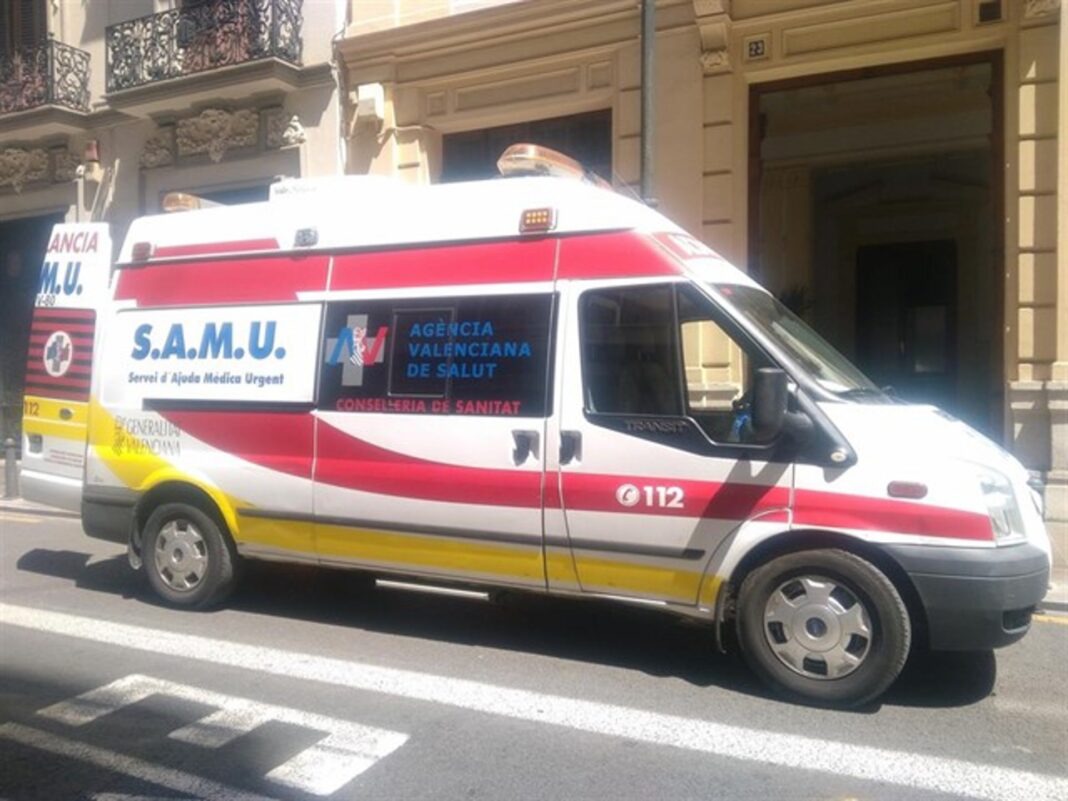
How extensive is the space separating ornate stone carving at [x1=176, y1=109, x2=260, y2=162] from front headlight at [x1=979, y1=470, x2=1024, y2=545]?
12.4 metres

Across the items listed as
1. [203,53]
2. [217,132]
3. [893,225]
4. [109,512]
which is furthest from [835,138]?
[109,512]

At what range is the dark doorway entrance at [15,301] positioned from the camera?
16953 millimetres

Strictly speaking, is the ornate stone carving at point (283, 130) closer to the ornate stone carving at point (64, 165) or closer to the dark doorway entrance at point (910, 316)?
the ornate stone carving at point (64, 165)

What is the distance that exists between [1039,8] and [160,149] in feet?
40.8

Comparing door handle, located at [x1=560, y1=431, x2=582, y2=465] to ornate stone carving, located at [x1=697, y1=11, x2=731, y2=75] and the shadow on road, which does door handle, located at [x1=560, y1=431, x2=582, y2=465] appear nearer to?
the shadow on road

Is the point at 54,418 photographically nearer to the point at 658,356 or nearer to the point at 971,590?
the point at 658,356

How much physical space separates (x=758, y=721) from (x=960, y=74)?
1006 centimetres

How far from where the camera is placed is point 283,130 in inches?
552

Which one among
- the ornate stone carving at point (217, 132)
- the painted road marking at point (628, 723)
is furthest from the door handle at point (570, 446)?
the ornate stone carving at point (217, 132)

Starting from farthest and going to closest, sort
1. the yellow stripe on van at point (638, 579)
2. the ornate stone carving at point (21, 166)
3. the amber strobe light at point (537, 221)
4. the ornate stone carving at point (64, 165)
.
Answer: the ornate stone carving at point (21, 166) → the ornate stone carving at point (64, 165) → the amber strobe light at point (537, 221) → the yellow stripe on van at point (638, 579)

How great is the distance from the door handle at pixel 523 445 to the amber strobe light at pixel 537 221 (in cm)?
118

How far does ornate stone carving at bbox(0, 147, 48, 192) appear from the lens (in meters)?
16.6

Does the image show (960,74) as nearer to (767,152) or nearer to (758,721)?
(767,152)

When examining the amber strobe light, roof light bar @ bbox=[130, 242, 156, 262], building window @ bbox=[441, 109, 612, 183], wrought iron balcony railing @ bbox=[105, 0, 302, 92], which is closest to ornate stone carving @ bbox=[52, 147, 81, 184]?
wrought iron balcony railing @ bbox=[105, 0, 302, 92]
